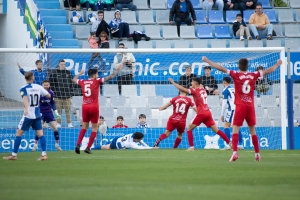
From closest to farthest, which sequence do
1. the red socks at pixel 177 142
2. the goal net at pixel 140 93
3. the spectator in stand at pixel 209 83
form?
the red socks at pixel 177 142, the goal net at pixel 140 93, the spectator in stand at pixel 209 83

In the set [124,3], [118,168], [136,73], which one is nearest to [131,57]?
[136,73]

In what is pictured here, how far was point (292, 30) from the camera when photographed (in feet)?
88.9

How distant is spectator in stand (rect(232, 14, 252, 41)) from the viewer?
25.9m

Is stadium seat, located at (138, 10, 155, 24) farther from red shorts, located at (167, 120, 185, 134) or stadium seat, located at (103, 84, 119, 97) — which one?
red shorts, located at (167, 120, 185, 134)

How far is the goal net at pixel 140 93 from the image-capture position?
69.9ft

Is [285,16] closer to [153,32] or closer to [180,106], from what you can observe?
[153,32]

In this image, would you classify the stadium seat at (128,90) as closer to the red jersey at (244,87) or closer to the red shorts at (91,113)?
the red shorts at (91,113)

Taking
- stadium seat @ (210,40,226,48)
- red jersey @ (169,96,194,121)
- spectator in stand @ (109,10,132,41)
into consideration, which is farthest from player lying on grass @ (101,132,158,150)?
stadium seat @ (210,40,226,48)

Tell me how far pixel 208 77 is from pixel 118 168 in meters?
10.1

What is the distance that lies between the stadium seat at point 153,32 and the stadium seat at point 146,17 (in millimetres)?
481

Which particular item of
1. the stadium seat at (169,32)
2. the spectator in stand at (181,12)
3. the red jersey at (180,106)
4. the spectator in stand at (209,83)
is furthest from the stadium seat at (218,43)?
the red jersey at (180,106)

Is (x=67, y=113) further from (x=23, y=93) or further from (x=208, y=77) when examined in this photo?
(x=23, y=93)

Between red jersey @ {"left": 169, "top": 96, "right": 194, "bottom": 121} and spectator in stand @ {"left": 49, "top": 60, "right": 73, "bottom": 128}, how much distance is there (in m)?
3.55

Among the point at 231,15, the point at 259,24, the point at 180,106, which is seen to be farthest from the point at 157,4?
the point at 180,106
